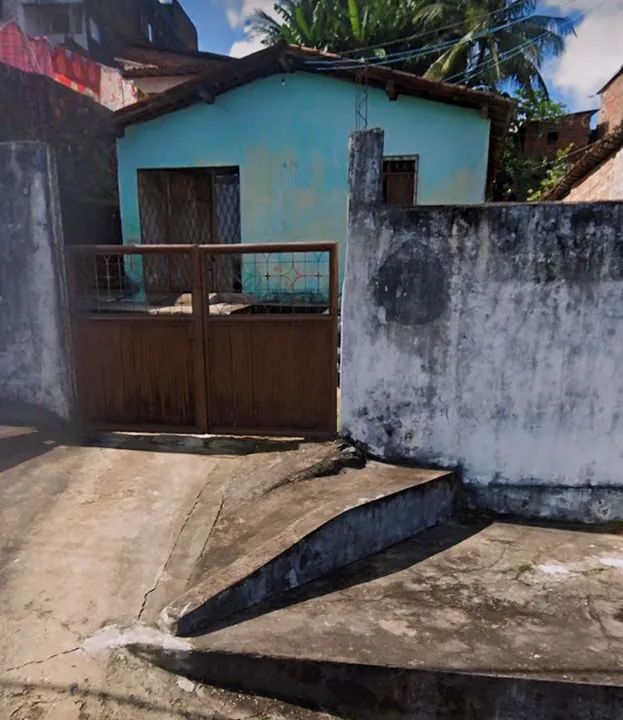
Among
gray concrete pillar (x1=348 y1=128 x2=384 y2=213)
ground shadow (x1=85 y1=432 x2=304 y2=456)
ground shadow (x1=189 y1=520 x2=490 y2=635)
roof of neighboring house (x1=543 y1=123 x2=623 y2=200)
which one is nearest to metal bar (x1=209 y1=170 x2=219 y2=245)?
ground shadow (x1=85 y1=432 x2=304 y2=456)

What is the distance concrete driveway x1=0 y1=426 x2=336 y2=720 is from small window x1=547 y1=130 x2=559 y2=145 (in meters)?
16.3

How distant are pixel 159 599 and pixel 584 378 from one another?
3681mm

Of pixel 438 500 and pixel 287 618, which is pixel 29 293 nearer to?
pixel 287 618

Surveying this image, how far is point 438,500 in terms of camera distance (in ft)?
14.5

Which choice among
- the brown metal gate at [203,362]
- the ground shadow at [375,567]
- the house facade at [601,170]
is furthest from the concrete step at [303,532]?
the house facade at [601,170]

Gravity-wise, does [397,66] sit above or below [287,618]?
above

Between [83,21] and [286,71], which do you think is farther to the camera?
[83,21]

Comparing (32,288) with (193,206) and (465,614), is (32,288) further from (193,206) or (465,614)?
(465,614)

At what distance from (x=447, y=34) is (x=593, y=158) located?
33.4ft

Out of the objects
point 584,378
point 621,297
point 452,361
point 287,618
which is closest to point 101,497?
point 287,618

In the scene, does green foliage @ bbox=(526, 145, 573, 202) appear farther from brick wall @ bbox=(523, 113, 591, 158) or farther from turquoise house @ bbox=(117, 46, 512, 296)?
turquoise house @ bbox=(117, 46, 512, 296)

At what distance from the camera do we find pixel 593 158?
28.2 feet

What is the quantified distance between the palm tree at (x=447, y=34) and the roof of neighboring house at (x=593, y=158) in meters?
6.22

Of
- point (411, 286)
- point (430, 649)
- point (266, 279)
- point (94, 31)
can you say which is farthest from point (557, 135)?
point (430, 649)
